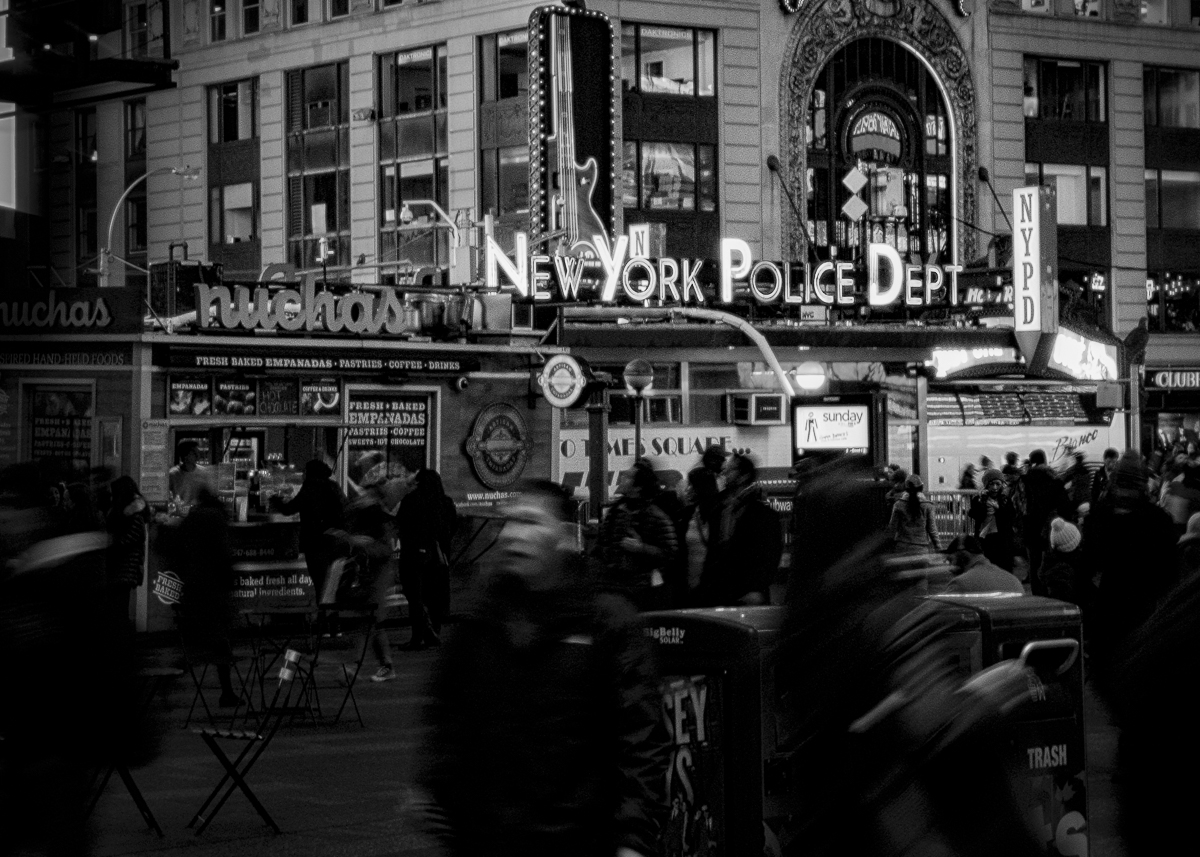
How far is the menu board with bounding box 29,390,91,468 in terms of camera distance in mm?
22719

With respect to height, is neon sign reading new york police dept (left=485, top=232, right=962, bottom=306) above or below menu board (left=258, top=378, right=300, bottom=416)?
above

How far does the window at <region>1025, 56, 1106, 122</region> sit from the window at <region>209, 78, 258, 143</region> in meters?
21.1

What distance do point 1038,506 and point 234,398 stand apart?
10423 mm

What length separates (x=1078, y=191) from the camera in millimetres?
49969

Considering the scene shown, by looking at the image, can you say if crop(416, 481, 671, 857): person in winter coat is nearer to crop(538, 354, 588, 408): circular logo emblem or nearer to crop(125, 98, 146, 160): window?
crop(538, 354, 588, 408): circular logo emblem

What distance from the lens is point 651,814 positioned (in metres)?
6.27

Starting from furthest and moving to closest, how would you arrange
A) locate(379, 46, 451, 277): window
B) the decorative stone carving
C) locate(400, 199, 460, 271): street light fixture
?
locate(379, 46, 451, 277): window → the decorative stone carving → locate(400, 199, 460, 271): street light fixture

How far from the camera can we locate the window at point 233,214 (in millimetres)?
49500

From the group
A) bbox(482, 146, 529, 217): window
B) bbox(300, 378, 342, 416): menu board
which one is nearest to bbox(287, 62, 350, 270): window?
bbox(482, 146, 529, 217): window

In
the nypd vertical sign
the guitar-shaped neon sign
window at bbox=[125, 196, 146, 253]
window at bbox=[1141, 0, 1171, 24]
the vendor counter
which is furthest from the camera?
window at bbox=[125, 196, 146, 253]

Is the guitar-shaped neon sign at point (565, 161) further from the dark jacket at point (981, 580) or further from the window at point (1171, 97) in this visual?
the dark jacket at point (981, 580)

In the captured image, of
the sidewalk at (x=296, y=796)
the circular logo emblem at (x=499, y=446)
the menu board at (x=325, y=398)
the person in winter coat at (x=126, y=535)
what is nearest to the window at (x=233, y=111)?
the circular logo emblem at (x=499, y=446)

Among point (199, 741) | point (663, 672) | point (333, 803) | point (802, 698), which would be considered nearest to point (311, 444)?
point (199, 741)

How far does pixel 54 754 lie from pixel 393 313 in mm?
19711
